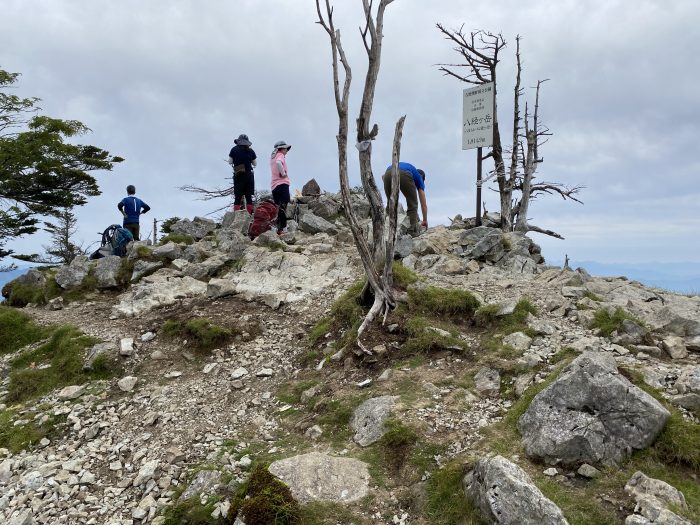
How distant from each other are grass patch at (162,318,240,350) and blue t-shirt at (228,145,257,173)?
Answer: 301 inches

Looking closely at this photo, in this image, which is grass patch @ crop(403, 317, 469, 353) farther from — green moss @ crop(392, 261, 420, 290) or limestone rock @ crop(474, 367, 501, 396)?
green moss @ crop(392, 261, 420, 290)

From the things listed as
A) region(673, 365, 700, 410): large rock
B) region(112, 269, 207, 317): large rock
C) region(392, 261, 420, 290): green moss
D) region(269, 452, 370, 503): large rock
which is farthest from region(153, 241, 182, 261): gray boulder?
region(673, 365, 700, 410): large rock

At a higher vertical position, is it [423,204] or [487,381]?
[423,204]

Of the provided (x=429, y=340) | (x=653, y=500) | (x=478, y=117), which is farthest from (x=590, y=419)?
(x=478, y=117)

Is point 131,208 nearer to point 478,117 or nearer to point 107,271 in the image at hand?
point 107,271

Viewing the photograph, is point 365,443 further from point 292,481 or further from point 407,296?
point 407,296

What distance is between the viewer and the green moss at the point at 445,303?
8.63 m

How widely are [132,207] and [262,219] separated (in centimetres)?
493

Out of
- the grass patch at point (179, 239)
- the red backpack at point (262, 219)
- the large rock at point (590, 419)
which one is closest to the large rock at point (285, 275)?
the red backpack at point (262, 219)

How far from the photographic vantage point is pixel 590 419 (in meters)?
5.07

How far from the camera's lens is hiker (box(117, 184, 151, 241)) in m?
16.9

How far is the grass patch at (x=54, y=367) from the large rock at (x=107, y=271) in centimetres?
305

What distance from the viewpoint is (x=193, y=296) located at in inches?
472

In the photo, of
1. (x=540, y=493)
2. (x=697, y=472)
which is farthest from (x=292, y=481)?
(x=697, y=472)
